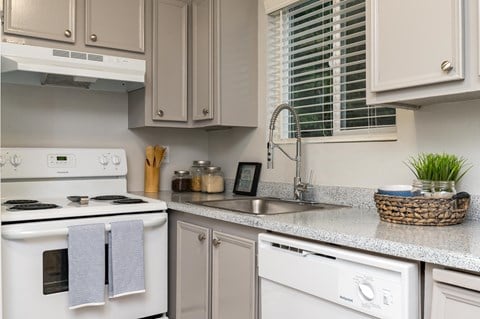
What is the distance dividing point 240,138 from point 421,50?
158cm

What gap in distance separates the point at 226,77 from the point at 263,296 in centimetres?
140

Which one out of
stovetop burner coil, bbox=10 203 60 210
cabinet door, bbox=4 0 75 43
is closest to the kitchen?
cabinet door, bbox=4 0 75 43

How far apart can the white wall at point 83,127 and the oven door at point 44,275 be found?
77 cm

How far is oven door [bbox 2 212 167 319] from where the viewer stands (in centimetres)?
183

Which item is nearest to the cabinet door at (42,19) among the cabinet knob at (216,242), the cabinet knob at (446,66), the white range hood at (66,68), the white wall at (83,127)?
the white range hood at (66,68)

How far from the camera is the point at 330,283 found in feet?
4.23

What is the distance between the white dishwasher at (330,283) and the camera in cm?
113

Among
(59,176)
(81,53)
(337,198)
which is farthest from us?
(59,176)

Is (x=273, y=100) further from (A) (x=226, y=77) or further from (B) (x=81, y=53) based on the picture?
(B) (x=81, y=53)

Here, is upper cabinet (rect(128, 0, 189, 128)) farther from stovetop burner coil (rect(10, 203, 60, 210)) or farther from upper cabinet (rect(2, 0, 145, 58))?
stovetop burner coil (rect(10, 203, 60, 210))

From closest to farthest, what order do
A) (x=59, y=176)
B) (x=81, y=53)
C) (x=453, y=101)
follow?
(x=453, y=101) < (x=81, y=53) < (x=59, y=176)

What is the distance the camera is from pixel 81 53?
7.33 ft

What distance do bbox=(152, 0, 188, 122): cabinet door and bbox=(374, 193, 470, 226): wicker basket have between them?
159 centimetres

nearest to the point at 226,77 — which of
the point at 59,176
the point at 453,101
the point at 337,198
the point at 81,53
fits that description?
the point at 81,53
